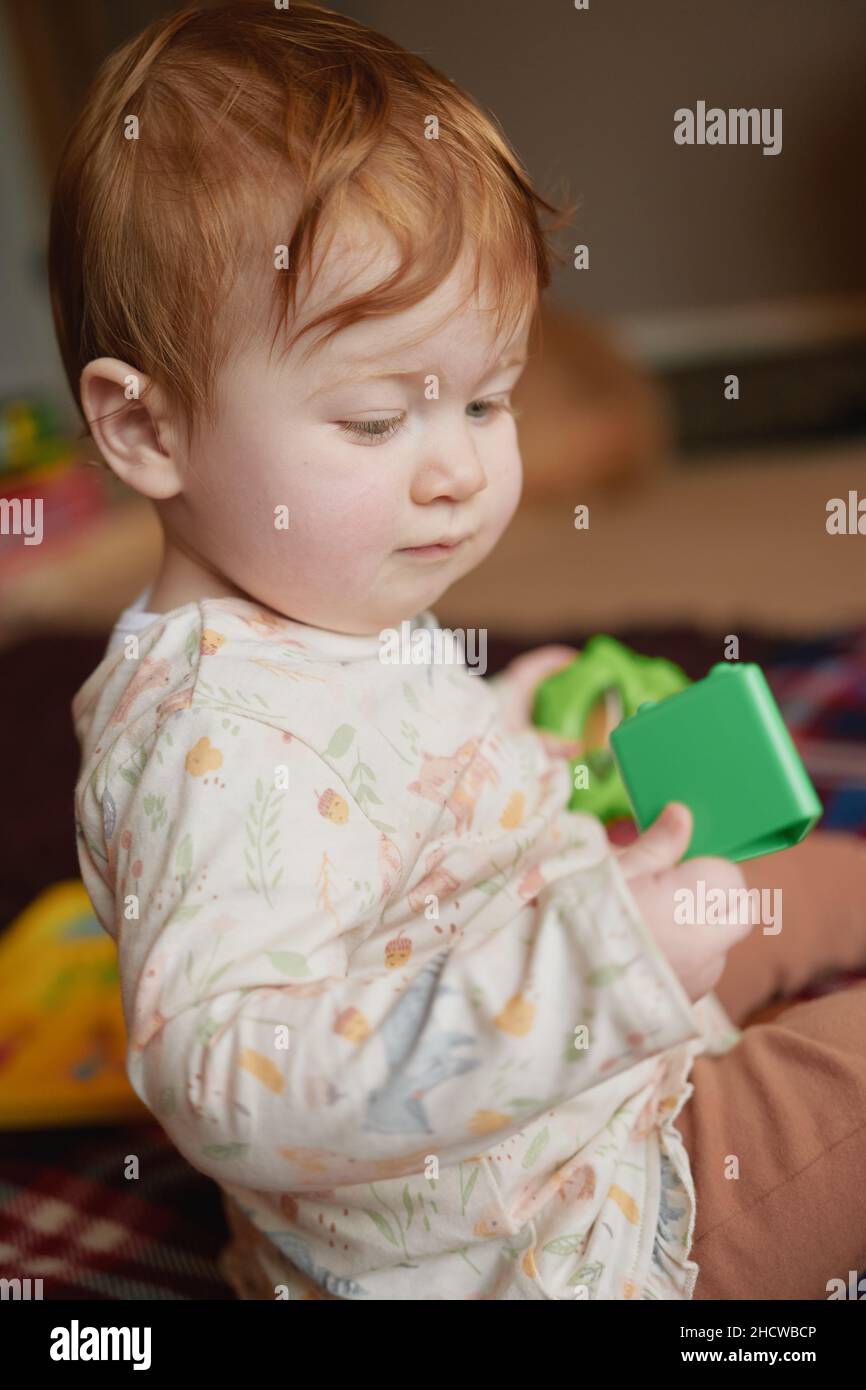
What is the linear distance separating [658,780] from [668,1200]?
0.21m

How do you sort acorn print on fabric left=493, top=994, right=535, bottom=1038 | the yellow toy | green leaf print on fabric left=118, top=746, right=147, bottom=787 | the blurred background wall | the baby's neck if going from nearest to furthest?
acorn print on fabric left=493, top=994, right=535, bottom=1038 → green leaf print on fabric left=118, top=746, right=147, bottom=787 → the baby's neck → the yellow toy → the blurred background wall

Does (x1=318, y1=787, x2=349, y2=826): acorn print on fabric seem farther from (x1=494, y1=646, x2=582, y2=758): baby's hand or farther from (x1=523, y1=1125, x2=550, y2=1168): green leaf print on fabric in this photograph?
(x1=494, y1=646, x2=582, y2=758): baby's hand

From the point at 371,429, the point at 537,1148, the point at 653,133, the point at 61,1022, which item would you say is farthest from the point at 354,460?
the point at 653,133

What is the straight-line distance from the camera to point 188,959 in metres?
0.53

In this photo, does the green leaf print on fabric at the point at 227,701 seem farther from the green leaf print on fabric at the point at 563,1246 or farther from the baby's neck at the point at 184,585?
the green leaf print on fabric at the point at 563,1246

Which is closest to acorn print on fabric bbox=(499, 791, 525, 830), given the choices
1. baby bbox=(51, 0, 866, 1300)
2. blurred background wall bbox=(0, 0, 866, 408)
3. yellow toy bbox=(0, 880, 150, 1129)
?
baby bbox=(51, 0, 866, 1300)

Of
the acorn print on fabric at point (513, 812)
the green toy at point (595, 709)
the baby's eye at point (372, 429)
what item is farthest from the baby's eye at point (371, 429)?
the green toy at point (595, 709)

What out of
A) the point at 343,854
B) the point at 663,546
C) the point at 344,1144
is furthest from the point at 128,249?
the point at 663,546

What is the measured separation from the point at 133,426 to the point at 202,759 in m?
0.20

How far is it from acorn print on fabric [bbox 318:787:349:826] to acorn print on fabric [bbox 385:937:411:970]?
79mm

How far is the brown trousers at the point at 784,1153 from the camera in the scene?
2.11 ft

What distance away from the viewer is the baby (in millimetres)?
506

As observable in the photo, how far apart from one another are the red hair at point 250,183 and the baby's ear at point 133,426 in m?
0.01
